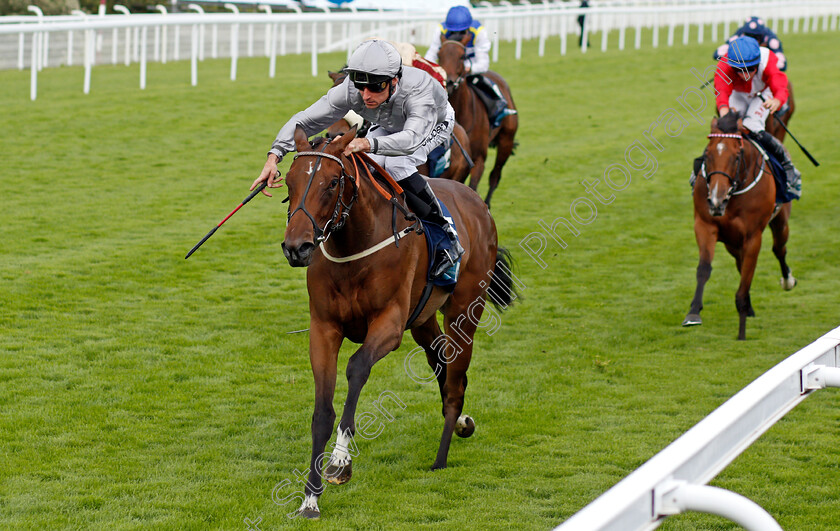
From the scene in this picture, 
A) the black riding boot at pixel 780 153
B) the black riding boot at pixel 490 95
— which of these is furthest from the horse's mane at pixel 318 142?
the black riding boot at pixel 490 95

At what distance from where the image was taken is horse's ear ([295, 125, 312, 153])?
400cm

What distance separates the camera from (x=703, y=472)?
84.7 inches

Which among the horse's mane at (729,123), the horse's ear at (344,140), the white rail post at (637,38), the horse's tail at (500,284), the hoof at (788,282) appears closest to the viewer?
the horse's ear at (344,140)

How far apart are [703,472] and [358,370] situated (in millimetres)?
2109

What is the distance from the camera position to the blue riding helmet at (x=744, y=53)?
761 centimetres

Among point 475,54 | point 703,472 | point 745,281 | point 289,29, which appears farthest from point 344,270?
point 289,29

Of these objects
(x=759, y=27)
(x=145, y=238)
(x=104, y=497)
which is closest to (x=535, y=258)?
(x=759, y=27)

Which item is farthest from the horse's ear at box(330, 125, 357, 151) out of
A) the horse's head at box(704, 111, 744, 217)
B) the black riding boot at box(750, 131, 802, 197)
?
the black riding boot at box(750, 131, 802, 197)

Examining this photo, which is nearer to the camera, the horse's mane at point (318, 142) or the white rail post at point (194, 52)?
the horse's mane at point (318, 142)

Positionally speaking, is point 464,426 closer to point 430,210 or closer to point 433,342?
point 433,342

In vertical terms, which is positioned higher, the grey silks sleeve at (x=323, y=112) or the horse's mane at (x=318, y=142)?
the grey silks sleeve at (x=323, y=112)

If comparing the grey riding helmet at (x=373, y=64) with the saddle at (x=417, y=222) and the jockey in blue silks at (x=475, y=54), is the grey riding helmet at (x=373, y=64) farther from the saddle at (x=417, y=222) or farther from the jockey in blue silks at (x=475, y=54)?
the jockey in blue silks at (x=475, y=54)

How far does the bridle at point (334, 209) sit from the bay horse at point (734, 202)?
155 inches

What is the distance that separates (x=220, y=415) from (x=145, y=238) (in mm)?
4616
